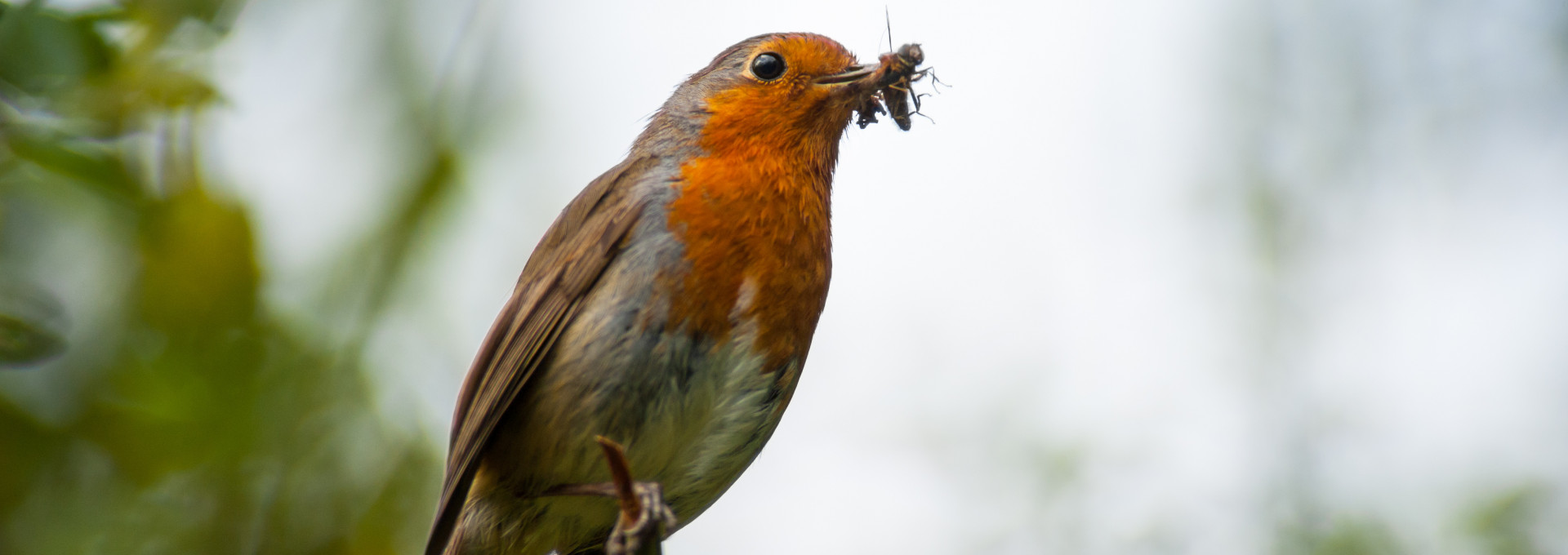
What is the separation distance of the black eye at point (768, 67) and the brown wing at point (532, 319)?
17.2 inches

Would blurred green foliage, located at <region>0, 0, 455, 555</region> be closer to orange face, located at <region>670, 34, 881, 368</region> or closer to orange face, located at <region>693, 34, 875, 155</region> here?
orange face, located at <region>670, 34, 881, 368</region>

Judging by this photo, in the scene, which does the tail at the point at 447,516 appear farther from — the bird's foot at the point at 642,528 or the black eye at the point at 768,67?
the black eye at the point at 768,67

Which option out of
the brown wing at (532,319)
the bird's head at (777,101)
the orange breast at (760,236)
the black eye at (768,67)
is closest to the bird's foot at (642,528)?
the orange breast at (760,236)

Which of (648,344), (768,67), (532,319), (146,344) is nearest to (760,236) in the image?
(648,344)

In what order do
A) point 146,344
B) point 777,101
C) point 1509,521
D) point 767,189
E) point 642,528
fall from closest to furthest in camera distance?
1. point 642,528
2. point 146,344
3. point 767,189
4. point 777,101
5. point 1509,521

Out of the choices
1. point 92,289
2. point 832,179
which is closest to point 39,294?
point 92,289

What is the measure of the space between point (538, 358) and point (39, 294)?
124 centimetres

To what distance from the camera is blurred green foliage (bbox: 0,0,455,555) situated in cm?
161

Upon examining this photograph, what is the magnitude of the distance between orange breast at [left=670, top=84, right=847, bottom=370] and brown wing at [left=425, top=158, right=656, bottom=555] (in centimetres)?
18

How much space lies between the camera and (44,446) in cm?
174

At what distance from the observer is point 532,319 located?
8.78 ft

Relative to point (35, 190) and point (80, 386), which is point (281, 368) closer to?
point (80, 386)

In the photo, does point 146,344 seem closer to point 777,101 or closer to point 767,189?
point 767,189

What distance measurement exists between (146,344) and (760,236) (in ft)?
3.92
